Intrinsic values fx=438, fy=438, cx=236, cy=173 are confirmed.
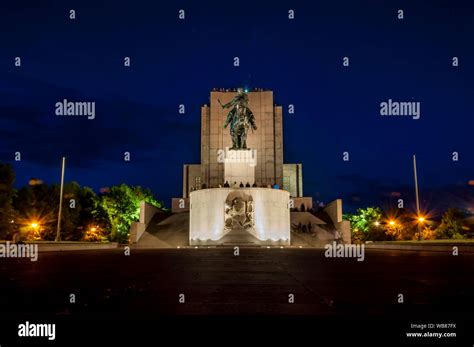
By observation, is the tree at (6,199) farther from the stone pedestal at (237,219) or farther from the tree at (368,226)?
the tree at (368,226)

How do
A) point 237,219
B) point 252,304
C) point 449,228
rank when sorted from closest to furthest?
point 252,304
point 237,219
point 449,228

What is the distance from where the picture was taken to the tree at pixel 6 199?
104 ft

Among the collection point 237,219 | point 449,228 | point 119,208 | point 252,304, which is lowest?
point 252,304

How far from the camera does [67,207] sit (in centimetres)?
4619

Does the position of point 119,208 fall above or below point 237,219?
above

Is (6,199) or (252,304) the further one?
(6,199)

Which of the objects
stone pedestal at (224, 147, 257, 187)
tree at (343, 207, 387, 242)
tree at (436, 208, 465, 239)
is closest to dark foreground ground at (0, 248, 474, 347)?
stone pedestal at (224, 147, 257, 187)

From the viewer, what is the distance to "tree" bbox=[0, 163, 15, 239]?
104 feet

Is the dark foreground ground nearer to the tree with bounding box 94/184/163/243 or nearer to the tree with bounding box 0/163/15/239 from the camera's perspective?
the tree with bounding box 0/163/15/239

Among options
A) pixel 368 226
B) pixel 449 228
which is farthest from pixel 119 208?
pixel 449 228

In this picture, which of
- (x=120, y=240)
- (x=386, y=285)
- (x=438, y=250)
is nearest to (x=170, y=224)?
(x=120, y=240)

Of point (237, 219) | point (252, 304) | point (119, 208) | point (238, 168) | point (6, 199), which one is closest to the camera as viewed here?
point (252, 304)

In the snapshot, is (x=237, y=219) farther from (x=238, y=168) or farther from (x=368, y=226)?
(x=368, y=226)

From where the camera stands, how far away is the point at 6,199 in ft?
105
